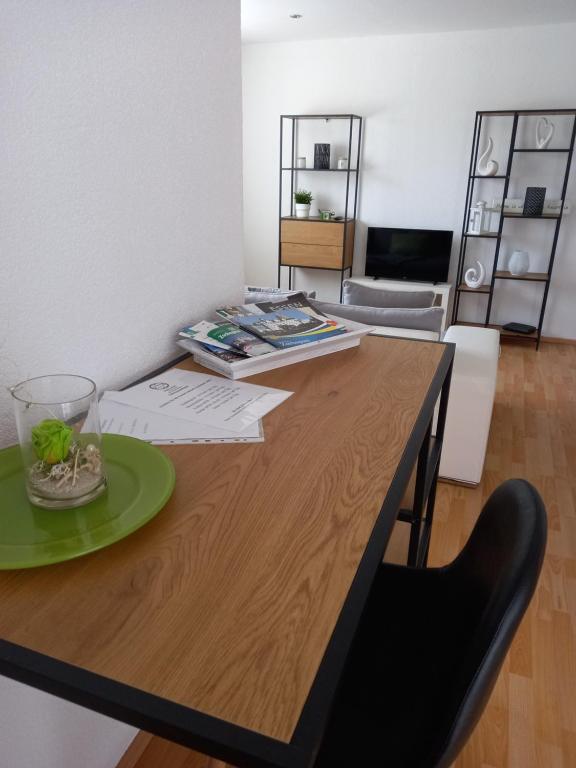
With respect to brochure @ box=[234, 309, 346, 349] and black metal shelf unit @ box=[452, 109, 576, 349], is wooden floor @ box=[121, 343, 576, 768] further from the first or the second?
black metal shelf unit @ box=[452, 109, 576, 349]

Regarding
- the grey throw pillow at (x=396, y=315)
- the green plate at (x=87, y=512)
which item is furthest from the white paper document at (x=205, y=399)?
the grey throw pillow at (x=396, y=315)

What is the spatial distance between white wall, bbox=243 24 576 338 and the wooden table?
433 centimetres

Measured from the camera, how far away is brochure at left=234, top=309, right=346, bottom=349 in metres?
1.12

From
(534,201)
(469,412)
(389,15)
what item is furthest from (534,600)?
(389,15)

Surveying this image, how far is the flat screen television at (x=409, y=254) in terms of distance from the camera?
466 cm

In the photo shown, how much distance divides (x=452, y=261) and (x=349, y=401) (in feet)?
13.8

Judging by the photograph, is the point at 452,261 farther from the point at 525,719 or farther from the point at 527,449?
the point at 525,719

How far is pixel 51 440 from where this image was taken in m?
0.61

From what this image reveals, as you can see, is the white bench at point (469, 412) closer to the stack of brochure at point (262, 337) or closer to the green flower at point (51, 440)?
the stack of brochure at point (262, 337)

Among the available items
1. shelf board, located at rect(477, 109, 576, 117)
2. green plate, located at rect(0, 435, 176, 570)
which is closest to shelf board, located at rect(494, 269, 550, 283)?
shelf board, located at rect(477, 109, 576, 117)

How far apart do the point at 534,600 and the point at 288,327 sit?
1.25m

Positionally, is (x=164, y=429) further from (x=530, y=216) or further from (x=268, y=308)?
(x=530, y=216)

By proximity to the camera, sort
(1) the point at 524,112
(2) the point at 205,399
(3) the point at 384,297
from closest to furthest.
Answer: (2) the point at 205,399
(3) the point at 384,297
(1) the point at 524,112

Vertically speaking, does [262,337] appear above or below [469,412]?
above
